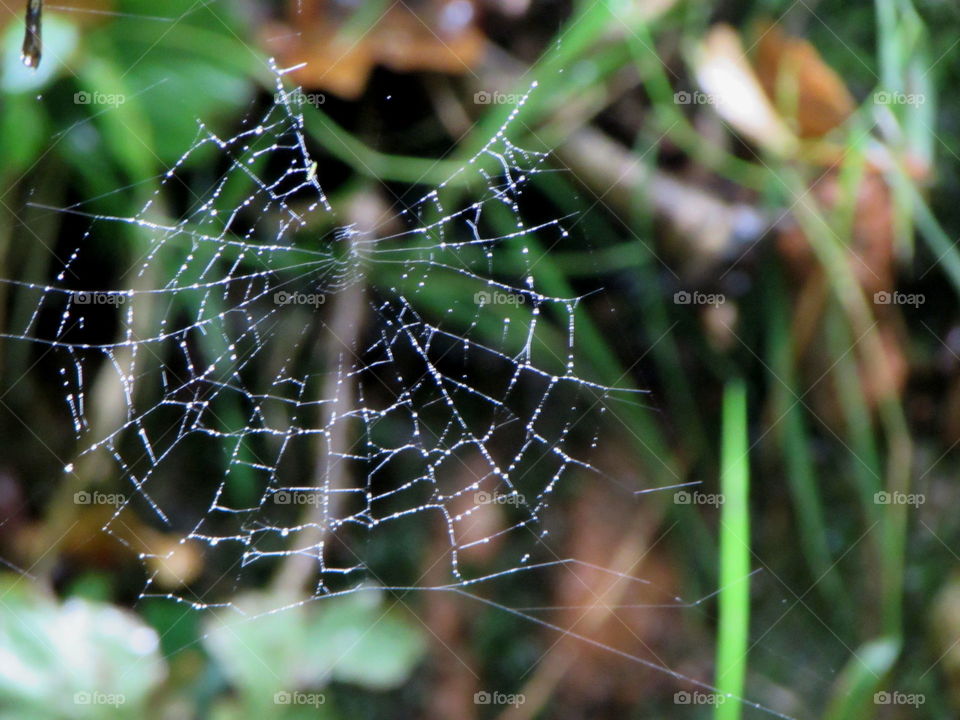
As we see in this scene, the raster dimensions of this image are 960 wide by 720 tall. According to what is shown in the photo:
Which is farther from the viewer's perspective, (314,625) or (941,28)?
(941,28)

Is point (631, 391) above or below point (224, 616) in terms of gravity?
above

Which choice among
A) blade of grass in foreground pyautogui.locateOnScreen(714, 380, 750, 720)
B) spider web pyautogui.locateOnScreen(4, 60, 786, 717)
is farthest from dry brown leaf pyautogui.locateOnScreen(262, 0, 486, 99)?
blade of grass in foreground pyautogui.locateOnScreen(714, 380, 750, 720)

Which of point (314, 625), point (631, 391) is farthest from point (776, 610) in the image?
point (314, 625)

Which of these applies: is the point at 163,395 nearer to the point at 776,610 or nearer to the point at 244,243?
the point at 244,243

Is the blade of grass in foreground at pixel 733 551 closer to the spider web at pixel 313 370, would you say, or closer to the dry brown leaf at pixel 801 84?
the spider web at pixel 313 370

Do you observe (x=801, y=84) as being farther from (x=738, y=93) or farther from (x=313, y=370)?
(x=313, y=370)

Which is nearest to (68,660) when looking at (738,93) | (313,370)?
(313,370)
